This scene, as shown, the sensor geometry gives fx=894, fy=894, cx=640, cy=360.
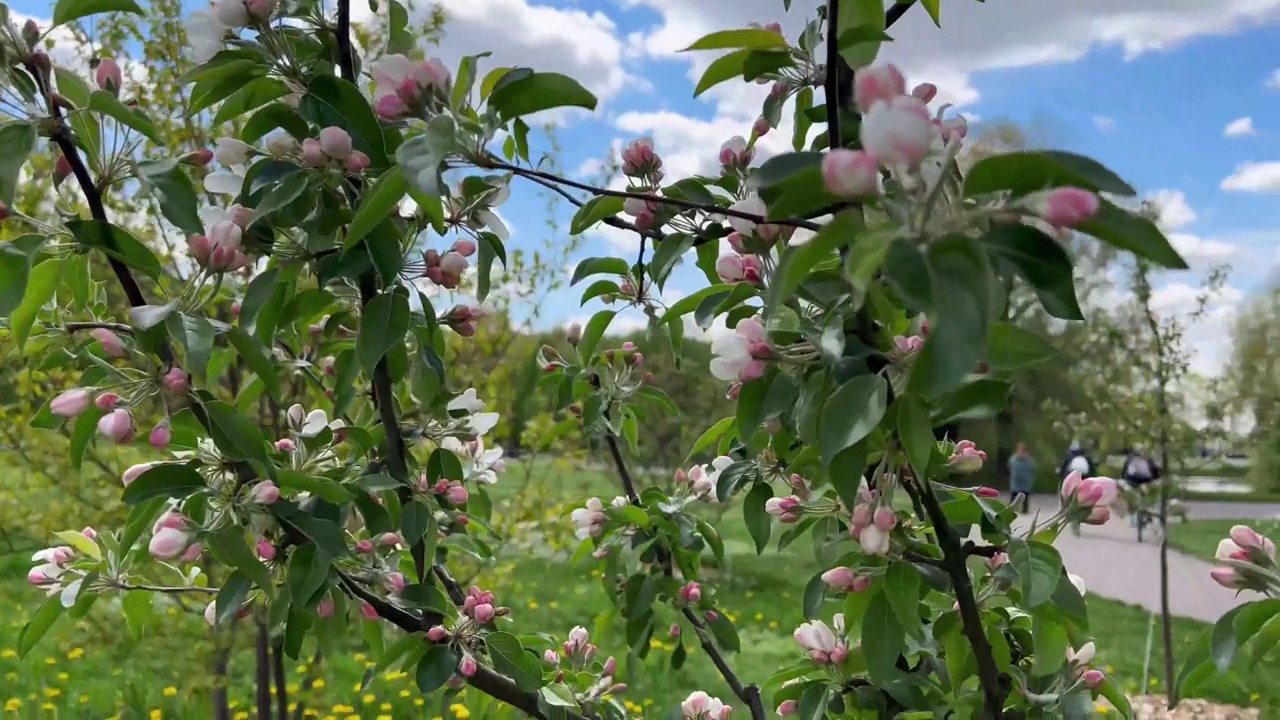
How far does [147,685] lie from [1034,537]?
3052 mm

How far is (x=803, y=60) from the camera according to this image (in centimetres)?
76

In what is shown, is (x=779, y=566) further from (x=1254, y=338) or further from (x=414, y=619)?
(x=414, y=619)

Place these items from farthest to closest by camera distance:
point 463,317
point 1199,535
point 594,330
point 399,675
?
point 1199,535 → point 399,675 → point 594,330 → point 463,317

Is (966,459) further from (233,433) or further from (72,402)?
(72,402)

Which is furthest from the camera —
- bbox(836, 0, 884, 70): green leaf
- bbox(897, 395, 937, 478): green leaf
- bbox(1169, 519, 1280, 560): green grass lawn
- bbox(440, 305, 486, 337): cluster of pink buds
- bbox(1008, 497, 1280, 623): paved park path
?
bbox(1169, 519, 1280, 560): green grass lawn

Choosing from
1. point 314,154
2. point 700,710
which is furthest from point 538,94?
point 700,710

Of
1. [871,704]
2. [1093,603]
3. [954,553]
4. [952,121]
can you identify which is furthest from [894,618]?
[1093,603]

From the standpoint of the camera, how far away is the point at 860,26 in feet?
2.11

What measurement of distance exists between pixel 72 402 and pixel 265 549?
24cm

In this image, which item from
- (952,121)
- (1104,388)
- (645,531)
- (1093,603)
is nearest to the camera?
(952,121)

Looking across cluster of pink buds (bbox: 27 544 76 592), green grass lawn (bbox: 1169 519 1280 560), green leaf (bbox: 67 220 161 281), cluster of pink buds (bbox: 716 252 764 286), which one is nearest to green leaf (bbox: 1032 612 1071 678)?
cluster of pink buds (bbox: 716 252 764 286)

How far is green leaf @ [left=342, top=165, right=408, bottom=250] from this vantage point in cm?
58

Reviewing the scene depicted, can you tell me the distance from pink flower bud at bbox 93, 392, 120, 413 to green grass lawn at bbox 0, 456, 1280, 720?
63cm

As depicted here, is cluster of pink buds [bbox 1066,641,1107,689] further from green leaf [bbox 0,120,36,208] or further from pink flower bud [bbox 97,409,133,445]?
green leaf [bbox 0,120,36,208]
